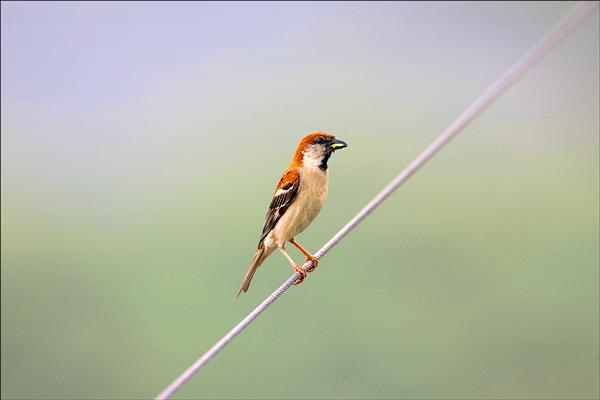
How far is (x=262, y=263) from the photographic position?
5074 millimetres

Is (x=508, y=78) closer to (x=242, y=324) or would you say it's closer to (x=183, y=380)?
(x=242, y=324)

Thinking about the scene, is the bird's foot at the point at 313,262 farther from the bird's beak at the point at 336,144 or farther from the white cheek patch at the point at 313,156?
the bird's beak at the point at 336,144

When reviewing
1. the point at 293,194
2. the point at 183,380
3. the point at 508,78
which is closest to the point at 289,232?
the point at 293,194

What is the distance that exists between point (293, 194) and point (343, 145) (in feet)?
1.46

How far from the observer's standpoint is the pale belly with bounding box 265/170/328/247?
15.4 feet

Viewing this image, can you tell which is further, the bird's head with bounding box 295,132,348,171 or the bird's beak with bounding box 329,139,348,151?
the bird's head with bounding box 295,132,348,171

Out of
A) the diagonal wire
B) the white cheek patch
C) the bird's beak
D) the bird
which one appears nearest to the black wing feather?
the bird

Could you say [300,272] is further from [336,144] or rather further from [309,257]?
[336,144]

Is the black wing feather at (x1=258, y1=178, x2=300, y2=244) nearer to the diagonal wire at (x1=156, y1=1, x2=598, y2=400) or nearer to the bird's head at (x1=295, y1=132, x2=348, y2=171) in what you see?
the bird's head at (x1=295, y1=132, x2=348, y2=171)

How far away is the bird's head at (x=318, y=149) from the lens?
4715 millimetres

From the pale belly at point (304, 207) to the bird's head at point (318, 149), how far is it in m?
0.06

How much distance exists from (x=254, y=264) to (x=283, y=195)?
1.76 ft

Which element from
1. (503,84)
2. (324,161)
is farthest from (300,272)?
(503,84)

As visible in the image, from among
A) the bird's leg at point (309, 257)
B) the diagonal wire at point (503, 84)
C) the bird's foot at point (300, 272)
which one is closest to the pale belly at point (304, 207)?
the bird's leg at point (309, 257)
